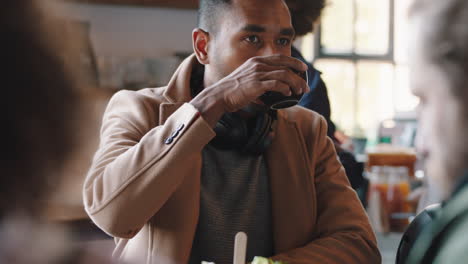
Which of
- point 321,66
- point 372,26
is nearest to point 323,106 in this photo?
point 321,66

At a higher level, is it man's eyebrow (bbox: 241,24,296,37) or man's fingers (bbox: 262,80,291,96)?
man's eyebrow (bbox: 241,24,296,37)

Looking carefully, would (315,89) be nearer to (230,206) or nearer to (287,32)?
(287,32)

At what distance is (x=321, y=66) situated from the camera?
6.76m

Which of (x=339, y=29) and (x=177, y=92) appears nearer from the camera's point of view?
(x=177, y=92)

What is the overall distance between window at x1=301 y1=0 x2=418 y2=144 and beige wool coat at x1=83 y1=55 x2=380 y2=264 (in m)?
5.50

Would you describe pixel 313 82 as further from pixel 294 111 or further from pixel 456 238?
pixel 456 238

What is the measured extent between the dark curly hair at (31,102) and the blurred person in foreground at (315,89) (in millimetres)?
1358

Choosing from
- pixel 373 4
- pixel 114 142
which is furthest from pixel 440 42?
pixel 373 4

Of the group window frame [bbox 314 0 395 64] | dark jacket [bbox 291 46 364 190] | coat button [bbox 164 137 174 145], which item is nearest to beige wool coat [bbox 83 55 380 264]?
coat button [bbox 164 137 174 145]

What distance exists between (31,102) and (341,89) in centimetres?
686

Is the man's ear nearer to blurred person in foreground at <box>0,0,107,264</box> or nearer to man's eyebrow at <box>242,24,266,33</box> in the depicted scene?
man's eyebrow at <box>242,24,266,33</box>

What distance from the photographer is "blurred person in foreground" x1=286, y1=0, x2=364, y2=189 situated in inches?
66.0

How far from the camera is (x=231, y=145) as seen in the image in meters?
1.34

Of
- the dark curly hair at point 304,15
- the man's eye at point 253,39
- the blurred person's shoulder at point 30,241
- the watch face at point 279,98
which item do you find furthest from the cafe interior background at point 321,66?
the man's eye at point 253,39
